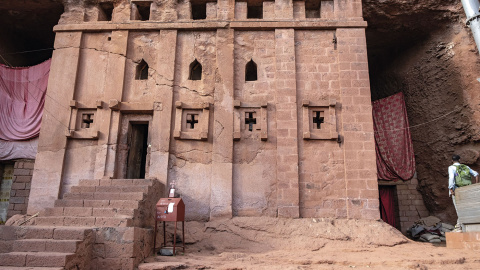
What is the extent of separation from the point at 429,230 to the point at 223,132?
7.25 meters

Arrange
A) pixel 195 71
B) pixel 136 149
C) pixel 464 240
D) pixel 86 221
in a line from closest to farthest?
pixel 86 221 → pixel 464 240 → pixel 136 149 → pixel 195 71

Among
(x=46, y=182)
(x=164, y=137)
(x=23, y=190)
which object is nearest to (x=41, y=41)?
(x=23, y=190)

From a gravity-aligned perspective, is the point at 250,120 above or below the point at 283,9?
below

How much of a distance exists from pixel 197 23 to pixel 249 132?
3419 mm

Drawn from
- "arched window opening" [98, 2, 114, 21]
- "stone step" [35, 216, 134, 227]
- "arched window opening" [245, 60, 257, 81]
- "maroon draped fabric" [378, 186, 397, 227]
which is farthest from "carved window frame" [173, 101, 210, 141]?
"maroon draped fabric" [378, 186, 397, 227]

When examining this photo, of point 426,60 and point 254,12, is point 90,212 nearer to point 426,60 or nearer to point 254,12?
point 254,12

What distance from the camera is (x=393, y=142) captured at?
12477mm

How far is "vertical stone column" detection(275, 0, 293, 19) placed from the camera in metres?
10.1

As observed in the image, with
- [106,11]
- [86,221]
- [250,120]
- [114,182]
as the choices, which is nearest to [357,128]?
[250,120]

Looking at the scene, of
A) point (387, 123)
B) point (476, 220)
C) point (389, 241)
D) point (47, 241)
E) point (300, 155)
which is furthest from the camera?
point (387, 123)

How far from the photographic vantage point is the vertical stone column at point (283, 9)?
10.1 metres

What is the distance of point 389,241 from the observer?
7961 mm

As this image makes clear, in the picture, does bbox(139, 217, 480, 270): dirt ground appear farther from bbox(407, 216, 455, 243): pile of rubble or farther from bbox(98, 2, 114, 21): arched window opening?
bbox(98, 2, 114, 21): arched window opening

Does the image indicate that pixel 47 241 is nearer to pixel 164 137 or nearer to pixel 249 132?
pixel 164 137
